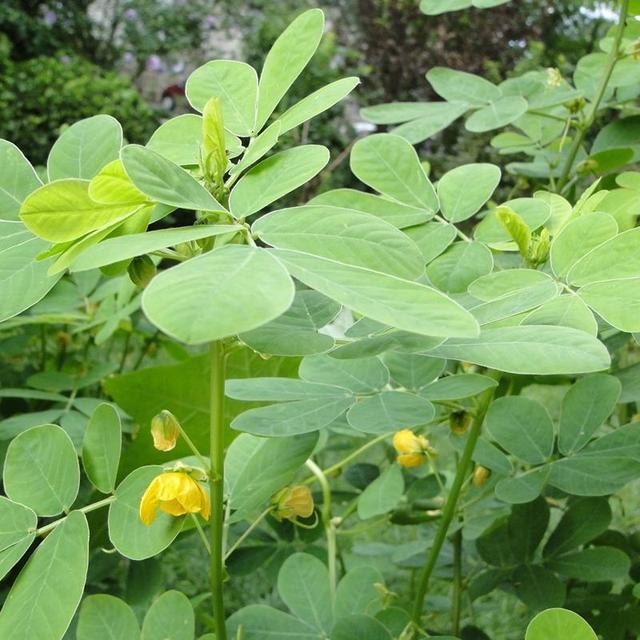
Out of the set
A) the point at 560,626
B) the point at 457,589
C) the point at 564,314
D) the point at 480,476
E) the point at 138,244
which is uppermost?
the point at 138,244

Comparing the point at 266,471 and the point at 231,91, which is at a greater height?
the point at 231,91

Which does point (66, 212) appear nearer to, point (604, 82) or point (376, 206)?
point (376, 206)

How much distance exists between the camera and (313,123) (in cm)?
504

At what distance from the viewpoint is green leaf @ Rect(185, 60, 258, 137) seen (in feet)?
1.59

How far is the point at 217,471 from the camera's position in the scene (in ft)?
1.56

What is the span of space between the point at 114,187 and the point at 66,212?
0.02m

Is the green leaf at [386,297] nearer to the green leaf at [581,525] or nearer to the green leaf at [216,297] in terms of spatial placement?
the green leaf at [216,297]

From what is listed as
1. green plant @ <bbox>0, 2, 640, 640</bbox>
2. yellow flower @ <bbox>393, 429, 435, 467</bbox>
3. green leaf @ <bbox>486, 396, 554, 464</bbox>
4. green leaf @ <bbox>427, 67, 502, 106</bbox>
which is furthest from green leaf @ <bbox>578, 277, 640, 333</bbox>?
green leaf @ <bbox>427, 67, 502, 106</bbox>

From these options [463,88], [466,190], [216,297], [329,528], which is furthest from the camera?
[463,88]

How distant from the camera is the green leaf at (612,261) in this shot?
45 centimetres

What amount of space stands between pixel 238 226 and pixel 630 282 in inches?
8.1

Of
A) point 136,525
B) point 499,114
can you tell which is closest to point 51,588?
point 136,525

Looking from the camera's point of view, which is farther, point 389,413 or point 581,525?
point 581,525

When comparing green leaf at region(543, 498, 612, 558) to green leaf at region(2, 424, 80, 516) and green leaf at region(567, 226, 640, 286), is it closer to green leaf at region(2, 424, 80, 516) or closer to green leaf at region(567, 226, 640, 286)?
green leaf at region(567, 226, 640, 286)
